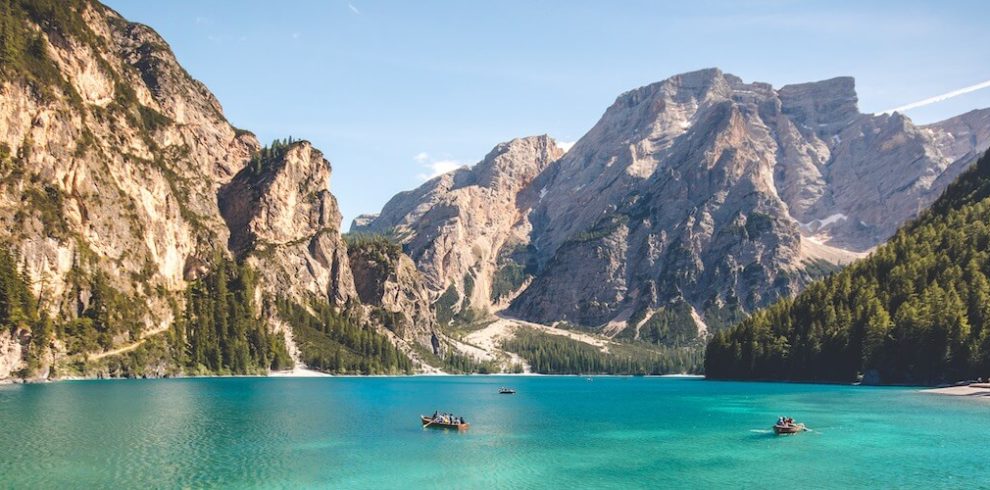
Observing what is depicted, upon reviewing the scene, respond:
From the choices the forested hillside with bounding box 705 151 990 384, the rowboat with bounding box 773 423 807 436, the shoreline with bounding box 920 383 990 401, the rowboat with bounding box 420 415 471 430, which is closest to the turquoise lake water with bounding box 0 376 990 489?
the rowboat with bounding box 773 423 807 436

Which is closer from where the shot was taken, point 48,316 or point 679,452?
point 679,452

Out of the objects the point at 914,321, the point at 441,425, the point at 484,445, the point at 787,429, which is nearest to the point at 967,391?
the point at 914,321

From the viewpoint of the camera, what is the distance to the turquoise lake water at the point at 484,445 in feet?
198

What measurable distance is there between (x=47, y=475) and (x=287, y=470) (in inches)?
742

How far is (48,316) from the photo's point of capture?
184 meters

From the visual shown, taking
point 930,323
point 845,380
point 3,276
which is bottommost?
point 845,380

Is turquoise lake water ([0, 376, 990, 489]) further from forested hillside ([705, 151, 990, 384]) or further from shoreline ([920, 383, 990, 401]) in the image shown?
forested hillside ([705, 151, 990, 384])

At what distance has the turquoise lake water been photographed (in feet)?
198

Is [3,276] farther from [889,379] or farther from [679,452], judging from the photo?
[889,379]

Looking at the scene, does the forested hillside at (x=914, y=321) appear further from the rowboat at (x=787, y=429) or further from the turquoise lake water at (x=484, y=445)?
the rowboat at (x=787, y=429)

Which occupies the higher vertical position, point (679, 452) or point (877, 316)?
point (877, 316)

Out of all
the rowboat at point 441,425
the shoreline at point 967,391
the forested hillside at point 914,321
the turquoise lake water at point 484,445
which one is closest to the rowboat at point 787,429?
the turquoise lake water at point 484,445

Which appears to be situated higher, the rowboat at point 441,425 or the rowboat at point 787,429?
the rowboat at point 441,425

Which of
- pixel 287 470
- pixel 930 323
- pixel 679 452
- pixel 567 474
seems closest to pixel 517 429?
pixel 679 452
